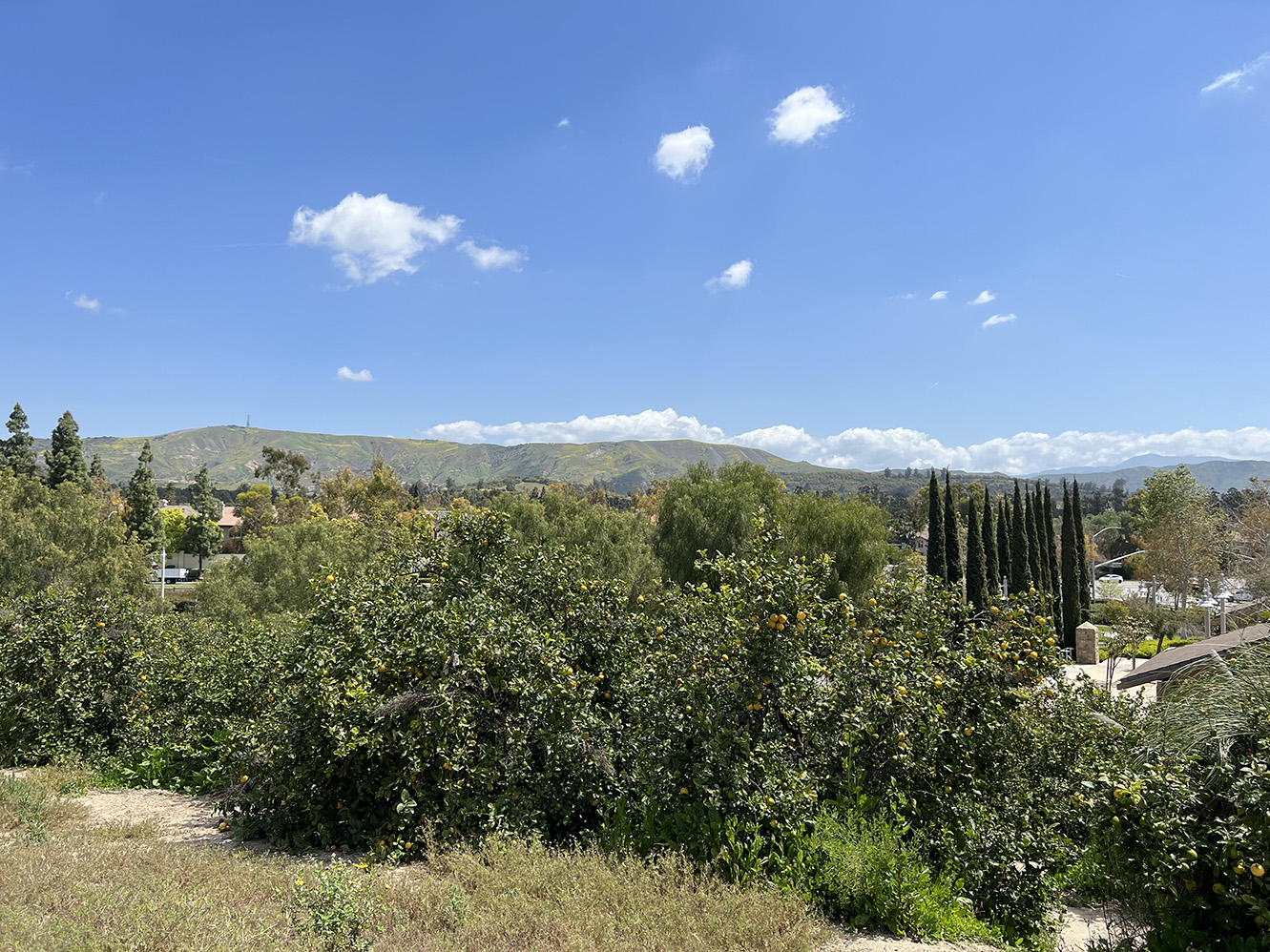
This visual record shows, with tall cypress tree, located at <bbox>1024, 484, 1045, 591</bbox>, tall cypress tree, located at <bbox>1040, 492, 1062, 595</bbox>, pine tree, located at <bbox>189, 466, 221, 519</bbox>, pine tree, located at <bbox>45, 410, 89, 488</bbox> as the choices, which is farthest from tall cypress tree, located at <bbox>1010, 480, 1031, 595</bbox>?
pine tree, located at <bbox>189, 466, 221, 519</bbox>

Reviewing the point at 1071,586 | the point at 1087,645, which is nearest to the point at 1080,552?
the point at 1071,586

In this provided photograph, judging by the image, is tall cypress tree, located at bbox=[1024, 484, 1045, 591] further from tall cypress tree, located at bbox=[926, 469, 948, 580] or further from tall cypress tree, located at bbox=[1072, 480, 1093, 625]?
tall cypress tree, located at bbox=[926, 469, 948, 580]

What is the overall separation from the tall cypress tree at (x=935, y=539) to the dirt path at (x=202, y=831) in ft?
85.8

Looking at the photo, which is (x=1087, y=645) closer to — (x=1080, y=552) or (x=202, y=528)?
(x=1080, y=552)

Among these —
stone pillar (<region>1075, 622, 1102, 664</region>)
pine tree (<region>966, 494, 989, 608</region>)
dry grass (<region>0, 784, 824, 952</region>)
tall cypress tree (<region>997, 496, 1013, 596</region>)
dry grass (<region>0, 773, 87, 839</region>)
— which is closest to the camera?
dry grass (<region>0, 784, 824, 952</region>)

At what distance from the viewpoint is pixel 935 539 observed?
107 ft

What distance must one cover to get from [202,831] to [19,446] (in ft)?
134

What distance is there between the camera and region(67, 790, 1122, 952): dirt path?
428 centimetres

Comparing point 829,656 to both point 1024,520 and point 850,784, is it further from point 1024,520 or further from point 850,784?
point 1024,520

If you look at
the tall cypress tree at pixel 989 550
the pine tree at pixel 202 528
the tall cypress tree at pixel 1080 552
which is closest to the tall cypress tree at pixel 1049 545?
the tall cypress tree at pixel 1080 552

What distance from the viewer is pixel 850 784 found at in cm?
526

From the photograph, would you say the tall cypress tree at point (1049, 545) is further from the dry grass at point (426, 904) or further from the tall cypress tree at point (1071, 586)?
the dry grass at point (426, 904)

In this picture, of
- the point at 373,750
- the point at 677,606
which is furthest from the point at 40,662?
the point at 677,606

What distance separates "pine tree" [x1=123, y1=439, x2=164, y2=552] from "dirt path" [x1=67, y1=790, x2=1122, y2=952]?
40389 millimetres
